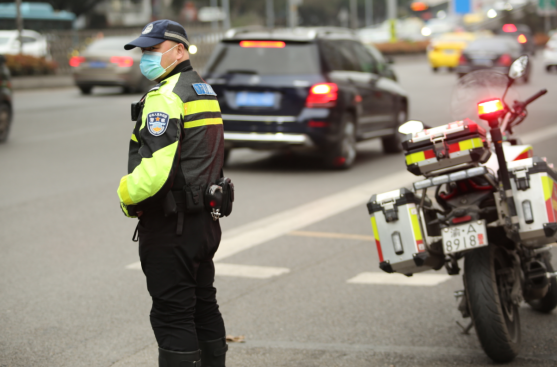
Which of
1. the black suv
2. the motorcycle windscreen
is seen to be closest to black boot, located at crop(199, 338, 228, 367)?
the motorcycle windscreen

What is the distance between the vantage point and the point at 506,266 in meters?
4.42

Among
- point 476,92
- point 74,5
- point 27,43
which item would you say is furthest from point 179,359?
point 74,5

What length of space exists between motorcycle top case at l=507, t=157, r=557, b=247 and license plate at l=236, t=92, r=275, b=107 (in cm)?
644

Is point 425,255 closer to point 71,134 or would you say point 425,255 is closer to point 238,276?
point 238,276

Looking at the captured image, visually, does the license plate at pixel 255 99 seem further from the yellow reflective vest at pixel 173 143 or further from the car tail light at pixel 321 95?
the yellow reflective vest at pixel 173 143

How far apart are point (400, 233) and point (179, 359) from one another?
1360 millimetres

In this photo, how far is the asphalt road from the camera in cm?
457

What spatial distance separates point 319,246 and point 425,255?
2.96m

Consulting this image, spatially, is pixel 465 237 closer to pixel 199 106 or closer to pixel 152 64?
pixel 199 106

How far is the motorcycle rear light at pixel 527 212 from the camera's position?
4152 mm

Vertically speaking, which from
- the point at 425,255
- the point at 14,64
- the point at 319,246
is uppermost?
the point at 14,64

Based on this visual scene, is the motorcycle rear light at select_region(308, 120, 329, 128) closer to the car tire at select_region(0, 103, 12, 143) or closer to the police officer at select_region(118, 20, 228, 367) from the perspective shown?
the car tire at select_region(0, 103, 12, 143)

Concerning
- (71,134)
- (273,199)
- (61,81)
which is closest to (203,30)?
(61,81)

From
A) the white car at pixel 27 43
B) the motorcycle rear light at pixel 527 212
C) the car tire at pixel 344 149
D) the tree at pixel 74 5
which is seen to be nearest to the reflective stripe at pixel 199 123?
the motorcycle rear light at pixel 527 212
